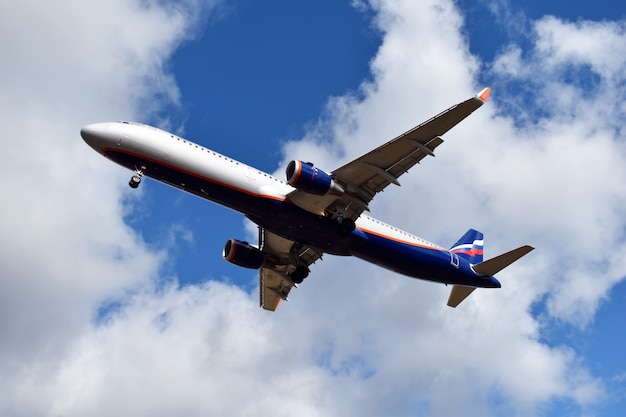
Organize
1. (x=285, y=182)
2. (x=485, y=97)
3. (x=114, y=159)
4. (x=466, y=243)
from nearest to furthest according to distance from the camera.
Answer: (x=485, y=97), (x=114, y=159), (x=285, y=182), (x=466, y=243)

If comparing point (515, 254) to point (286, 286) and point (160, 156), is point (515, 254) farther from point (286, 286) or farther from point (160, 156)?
point (160, 156)

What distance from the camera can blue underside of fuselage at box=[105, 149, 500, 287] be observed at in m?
48.4

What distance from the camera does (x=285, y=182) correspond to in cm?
5197

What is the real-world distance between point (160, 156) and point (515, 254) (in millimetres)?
26782

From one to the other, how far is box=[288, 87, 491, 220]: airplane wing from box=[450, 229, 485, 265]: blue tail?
1409 centimetres

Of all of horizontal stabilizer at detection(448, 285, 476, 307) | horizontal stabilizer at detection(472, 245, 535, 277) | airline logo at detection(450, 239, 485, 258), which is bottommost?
horizontal stabilizer at detection(472, 245, 535, 277)

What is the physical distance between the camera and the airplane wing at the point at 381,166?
46.6m

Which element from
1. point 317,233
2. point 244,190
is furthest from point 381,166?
point 244,190

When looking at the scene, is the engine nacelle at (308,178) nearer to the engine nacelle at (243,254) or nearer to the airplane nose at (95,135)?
the airplane nose at (95,135)

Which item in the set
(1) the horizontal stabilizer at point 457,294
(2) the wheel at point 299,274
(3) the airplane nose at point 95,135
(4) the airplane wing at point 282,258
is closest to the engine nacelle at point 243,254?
(4) the airplane wing at point 282,258

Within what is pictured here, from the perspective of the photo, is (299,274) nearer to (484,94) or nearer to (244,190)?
(244,190)

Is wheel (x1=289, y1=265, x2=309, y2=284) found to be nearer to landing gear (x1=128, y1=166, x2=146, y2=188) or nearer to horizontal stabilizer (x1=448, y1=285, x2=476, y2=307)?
horizontal stabilizer (x1=448, y1=285, x2=476, y2=307)

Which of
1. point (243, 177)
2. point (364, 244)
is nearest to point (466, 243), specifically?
point (364, 244)

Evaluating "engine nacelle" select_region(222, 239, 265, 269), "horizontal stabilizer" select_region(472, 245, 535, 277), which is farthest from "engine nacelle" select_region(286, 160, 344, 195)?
"horizontal stabilizer" select_region(472, 245, 535, 277)
